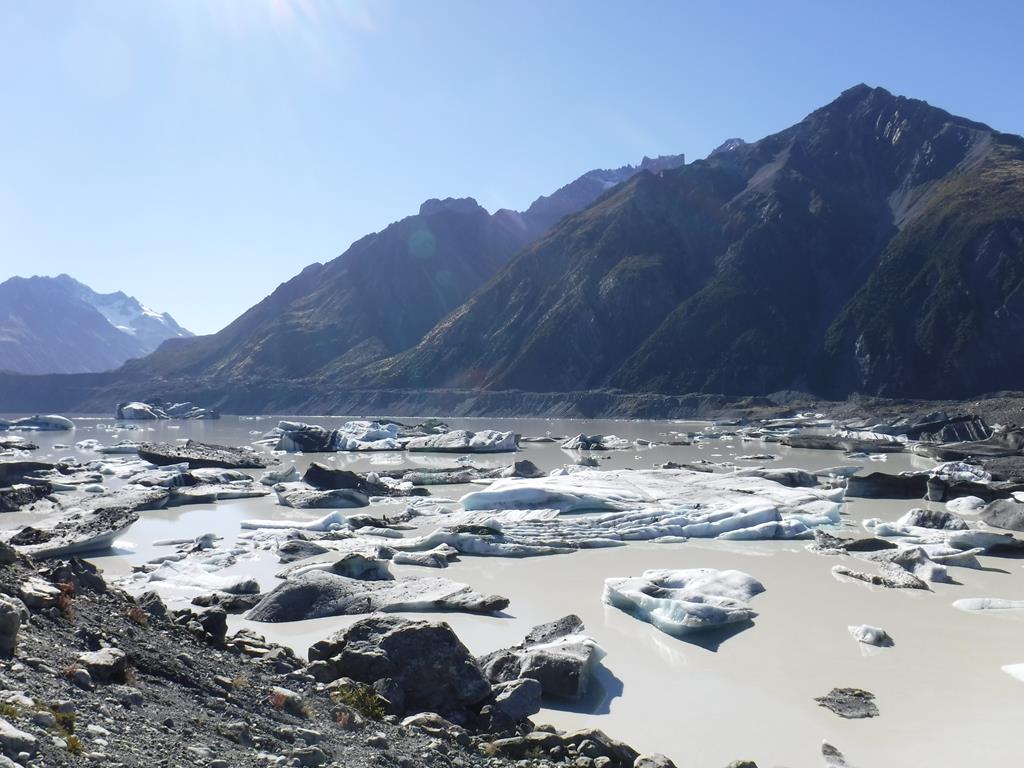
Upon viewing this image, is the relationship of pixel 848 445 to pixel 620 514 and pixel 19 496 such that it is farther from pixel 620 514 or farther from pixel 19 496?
pixel 19 496

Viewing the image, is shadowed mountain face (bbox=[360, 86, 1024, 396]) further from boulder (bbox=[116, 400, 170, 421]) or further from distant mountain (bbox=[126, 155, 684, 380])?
boulder (bbox=[116, 400, 170, 421])

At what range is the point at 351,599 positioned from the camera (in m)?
9.93

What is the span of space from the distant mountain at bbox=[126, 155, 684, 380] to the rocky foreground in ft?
336

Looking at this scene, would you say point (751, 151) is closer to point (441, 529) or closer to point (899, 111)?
point (899, 111)

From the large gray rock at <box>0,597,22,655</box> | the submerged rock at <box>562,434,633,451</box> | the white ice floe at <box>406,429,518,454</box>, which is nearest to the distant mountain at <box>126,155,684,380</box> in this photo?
the white ice floe at <box>406,429,518,454</box>

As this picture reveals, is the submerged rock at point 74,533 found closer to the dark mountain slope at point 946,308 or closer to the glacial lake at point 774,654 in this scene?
the glacial lake at point 774,654

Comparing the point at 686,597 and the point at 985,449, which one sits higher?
the point at 985,449

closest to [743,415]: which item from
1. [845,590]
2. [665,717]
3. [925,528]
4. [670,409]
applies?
[670,409]

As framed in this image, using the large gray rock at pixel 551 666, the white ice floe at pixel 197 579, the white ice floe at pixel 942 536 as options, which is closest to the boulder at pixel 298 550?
the white ice floe at pixel 197 579

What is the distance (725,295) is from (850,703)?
86912 mm

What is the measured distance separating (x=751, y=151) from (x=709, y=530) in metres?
113

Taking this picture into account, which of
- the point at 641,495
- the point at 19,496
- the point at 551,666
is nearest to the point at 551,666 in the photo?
the point at 551,666

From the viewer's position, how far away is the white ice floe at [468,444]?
1571 inches

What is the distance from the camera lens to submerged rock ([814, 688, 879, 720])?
6910 millimetres
